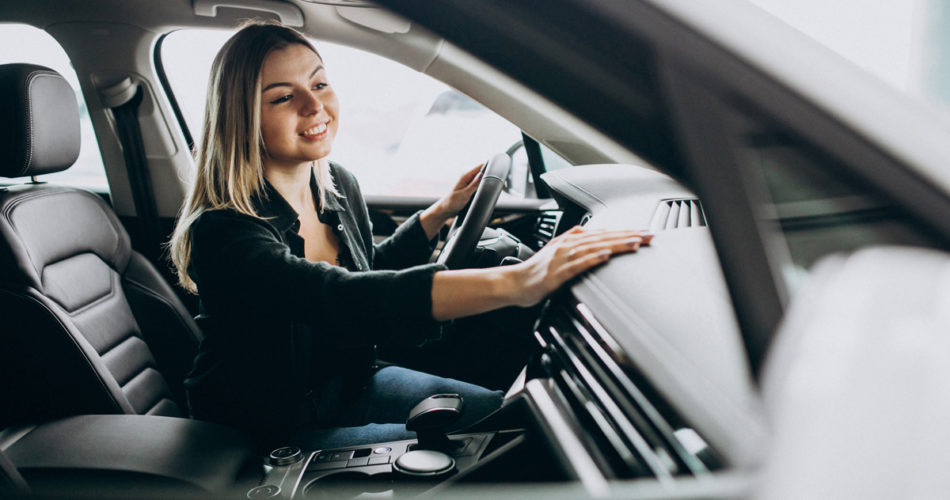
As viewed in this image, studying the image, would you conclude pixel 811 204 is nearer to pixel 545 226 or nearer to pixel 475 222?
pixel 475 222

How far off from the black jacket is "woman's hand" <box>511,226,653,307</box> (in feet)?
0.55

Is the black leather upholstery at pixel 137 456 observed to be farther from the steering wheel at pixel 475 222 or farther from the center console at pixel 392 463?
the steering wheel at pixel 475 222

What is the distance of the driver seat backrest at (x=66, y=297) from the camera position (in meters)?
1.53

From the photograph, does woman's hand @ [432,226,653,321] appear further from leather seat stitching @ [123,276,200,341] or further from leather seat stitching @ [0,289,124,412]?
leather seat stitching @ [123,276,200,341]

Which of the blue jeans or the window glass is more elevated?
the window glass

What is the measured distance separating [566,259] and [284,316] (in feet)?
1.73

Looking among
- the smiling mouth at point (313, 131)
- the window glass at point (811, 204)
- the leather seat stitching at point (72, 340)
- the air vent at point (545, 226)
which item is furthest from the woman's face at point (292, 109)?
the window glass at point (811, 204)

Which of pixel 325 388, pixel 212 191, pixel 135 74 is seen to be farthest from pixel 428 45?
pixel 135 74

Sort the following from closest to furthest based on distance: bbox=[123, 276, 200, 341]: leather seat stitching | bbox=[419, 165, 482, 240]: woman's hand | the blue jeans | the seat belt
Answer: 1. the blue jeans
2. bbox=[419, 165, 482, 240]: woman's hand
3. bbox=[123, 276, 200, 341]: leather seat stitching
4. the seat belt

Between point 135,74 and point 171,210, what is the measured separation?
1.55 ft

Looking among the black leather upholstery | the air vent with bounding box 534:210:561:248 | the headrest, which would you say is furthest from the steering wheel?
the headrest

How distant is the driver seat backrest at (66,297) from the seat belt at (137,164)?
0.37 meters

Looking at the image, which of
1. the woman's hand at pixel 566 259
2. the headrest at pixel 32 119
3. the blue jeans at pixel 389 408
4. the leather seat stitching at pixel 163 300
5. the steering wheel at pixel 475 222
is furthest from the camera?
the leather seat stitching at pixel 163 300

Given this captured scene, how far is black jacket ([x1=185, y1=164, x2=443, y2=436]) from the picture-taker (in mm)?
1179
